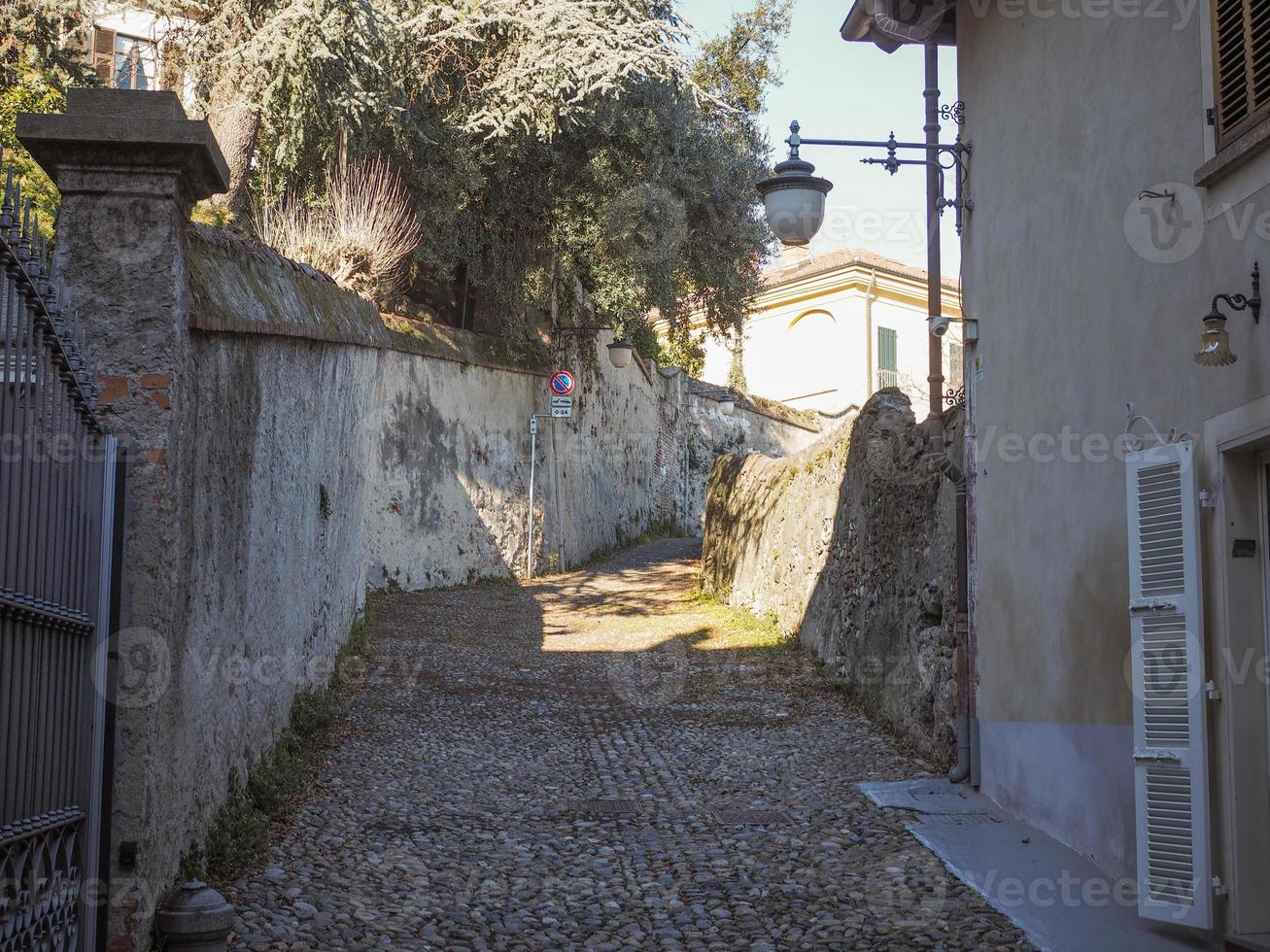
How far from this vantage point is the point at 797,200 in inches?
307

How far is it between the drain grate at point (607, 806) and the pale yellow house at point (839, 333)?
2458cm

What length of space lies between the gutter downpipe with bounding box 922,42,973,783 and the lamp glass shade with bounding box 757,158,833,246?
0.82m

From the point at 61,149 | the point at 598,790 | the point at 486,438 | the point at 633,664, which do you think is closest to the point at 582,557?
the point at 486,438

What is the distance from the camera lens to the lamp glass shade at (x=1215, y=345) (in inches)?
169

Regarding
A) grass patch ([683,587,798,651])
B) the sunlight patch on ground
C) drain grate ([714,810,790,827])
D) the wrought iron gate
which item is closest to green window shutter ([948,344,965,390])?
grass patch ([683,587,798,651])

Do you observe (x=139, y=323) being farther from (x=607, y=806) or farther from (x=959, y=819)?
(x=959, y=819)

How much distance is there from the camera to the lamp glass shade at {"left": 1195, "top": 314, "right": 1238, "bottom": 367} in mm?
4285

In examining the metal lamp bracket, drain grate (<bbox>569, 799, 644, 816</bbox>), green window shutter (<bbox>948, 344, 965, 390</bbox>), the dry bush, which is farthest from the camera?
green window shutter (<bbox>948, 344, 965, 390</bbox>)

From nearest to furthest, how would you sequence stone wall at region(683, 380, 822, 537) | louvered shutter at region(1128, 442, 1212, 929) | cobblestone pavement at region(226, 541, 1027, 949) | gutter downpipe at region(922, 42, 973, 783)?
louvered shutter at region(1128, 442, 1212, 929) → cobblestone pavement at region(226, 541, 1027, 949) → gutter downpipe at region(922, 42, 973, 783) → stone wall at region(683, 380, 822, 537)

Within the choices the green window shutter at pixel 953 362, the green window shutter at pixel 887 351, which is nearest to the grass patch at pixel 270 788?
the green window shutter at pixel 953 362

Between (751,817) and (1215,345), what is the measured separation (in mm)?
3649

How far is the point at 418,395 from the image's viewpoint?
15.4 m

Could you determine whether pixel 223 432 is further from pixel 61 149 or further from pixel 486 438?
pixel 486 438

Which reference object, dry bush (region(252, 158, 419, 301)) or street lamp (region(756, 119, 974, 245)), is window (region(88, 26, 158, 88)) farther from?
street lamp (region(756, 119, 974, 245))
